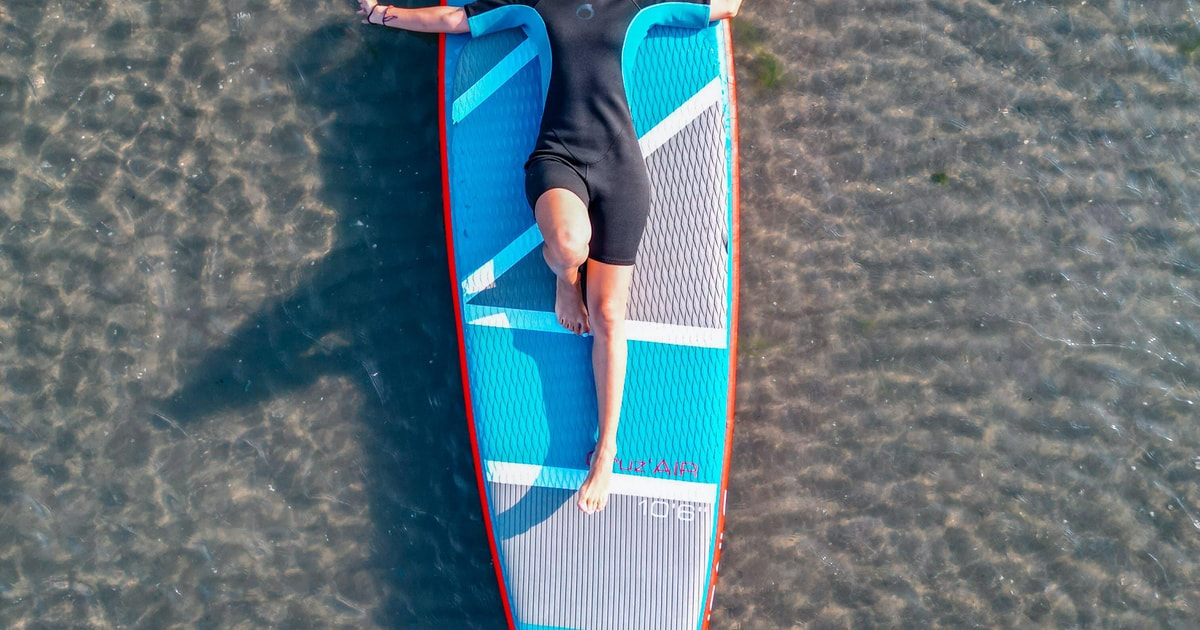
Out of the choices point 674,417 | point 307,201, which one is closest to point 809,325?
point 674,417

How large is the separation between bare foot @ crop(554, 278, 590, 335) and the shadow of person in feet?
2.83

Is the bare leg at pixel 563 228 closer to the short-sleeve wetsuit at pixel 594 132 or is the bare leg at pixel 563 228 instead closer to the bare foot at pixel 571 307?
the short-sleeve wetsuit at pixel 594 132

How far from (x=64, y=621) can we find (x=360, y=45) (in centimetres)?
329

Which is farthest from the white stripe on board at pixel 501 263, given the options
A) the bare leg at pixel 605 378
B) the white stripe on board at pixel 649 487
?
the white stripe on board at pixel 649 487

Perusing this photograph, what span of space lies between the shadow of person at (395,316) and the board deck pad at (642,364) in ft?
1.89

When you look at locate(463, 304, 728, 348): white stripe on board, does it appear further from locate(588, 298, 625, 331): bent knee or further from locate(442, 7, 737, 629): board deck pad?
locate(588, 298, 625, 331): bent knee

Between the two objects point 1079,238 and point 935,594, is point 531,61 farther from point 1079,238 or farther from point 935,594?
point 935,594

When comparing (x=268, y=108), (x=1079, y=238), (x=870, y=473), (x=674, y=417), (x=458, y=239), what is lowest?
(x=870, y=473)

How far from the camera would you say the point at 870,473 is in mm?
3799

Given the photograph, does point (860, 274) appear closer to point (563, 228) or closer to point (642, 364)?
point (642, 364)

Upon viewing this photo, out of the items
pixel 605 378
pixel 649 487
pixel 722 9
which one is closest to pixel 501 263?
pixel 605 378

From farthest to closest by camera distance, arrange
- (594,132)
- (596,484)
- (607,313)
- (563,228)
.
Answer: (596,484) → (607,313) → (594,132) → (563,228)

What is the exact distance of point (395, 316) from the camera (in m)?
3.83

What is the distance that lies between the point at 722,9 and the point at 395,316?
2.10 m
